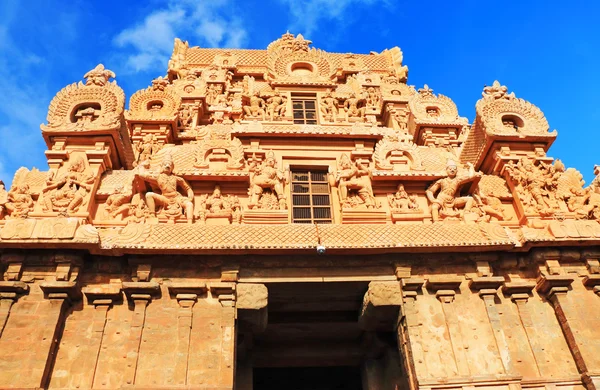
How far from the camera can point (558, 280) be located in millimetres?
9766

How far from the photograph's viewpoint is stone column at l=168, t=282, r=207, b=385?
27.4 ft

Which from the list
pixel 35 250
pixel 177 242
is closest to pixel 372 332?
pixel 177 242

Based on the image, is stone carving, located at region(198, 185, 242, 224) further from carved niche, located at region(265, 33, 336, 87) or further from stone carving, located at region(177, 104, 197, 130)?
carved niche, located at region(265, 33, 336, 87)

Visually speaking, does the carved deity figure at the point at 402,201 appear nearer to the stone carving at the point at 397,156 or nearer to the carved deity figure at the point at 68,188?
the stone carving at the point at 397,156

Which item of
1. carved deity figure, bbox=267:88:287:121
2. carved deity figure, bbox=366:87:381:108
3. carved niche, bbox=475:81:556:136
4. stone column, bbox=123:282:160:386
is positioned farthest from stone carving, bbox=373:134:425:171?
stone column, bbox=123:282:160:386

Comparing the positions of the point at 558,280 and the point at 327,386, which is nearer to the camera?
the point at 558,280

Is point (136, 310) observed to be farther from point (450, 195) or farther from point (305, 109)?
point (305, 109)

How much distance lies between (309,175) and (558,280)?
6.10 m

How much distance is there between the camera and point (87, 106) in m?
12.2

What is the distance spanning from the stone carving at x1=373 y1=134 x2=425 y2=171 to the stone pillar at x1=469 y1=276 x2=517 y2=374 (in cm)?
355

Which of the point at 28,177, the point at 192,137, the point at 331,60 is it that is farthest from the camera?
the point at 331,60

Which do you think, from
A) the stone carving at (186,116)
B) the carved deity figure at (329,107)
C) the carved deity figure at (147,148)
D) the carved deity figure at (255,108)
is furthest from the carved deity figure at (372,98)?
the carved deity figure at (147,148)

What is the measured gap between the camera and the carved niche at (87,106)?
452 inches

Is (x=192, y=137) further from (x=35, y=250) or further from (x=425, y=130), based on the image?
(x=425, y=130)
